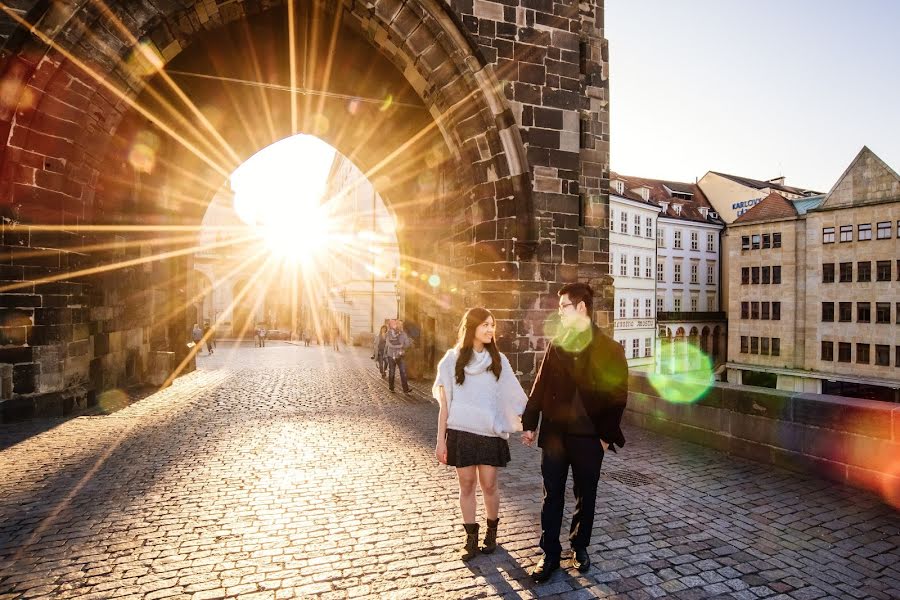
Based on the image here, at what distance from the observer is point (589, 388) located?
10.8ft

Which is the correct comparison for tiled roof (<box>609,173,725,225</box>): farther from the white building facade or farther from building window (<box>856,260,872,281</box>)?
building window (<box>856,260,872,281</box>)

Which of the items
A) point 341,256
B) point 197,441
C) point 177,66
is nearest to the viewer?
point 197,441

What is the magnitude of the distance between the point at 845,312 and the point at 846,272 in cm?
236

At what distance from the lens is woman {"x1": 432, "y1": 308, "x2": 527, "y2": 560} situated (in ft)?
11.3

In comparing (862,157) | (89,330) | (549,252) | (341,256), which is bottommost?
(89,330)

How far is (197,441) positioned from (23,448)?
1772 millimetres

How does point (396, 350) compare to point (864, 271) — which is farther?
point (864, 271)

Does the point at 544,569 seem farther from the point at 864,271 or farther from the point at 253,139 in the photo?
the point at 864,271

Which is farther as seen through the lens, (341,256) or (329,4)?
(341,256)

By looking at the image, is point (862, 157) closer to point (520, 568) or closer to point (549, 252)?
point (549, 252)

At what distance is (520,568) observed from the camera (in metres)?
3.41

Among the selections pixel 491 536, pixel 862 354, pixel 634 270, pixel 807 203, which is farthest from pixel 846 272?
pixel 491 536

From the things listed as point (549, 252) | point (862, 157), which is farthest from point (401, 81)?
point (862, 157)

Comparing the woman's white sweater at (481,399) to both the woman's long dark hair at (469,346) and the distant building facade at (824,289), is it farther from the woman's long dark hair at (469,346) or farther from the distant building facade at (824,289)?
the distant building facade at (824,289)
